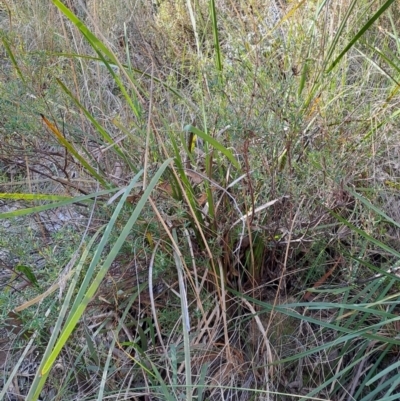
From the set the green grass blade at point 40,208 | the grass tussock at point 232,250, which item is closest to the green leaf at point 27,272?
the grass tussock at point 232,250

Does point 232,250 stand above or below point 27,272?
above

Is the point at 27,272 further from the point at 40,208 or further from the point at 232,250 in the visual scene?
the point at 232,250

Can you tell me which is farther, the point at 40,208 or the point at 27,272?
the point at 27,272

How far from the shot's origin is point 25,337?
113cm

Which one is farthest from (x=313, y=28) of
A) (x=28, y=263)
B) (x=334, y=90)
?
(x=28, y=263)

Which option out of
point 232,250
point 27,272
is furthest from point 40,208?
point 232,250

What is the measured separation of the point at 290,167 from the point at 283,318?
0.32 m

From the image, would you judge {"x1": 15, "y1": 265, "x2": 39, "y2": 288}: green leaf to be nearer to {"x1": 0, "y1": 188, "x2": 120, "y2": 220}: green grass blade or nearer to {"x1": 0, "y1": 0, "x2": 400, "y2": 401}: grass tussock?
{"x1": 0, "y1": 0, "x2": 400, "y2": 401}: grass tussock

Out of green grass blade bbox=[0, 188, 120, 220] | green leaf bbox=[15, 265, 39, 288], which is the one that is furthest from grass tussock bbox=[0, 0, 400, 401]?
green grass blade bbox=[0, 188, 120, 220]

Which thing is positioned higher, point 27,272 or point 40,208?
point 40,208

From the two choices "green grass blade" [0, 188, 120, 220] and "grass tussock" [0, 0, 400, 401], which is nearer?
"green grass blade" [0, 188, 120, 220]

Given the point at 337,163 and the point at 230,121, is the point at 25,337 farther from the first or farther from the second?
the point at 337,163

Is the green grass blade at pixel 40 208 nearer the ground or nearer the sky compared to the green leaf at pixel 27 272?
nearer the sky

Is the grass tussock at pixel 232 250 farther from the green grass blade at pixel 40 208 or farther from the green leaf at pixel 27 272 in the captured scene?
the green grass blade at pixel 40 208
